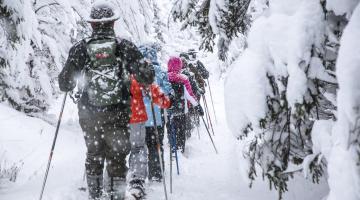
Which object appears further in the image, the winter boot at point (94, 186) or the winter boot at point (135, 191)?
the winter boot at point (135, 191)

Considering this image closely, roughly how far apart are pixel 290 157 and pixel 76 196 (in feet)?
10.8

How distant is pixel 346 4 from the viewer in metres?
2.45

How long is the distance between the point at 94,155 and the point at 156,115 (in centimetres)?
178

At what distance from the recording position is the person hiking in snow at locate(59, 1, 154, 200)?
465 cm

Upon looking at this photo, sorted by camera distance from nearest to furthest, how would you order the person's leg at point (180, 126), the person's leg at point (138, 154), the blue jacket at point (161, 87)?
1. the person's leg at point (138, 154)
2. the blue jacket at point (161, 87)
3. the person's leg at point (180, 126)

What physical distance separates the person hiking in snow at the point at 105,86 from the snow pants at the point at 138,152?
3.49 feet

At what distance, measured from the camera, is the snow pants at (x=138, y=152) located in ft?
19.8

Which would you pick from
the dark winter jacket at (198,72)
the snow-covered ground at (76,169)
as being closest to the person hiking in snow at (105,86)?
the snow-covered ground at (76,169)

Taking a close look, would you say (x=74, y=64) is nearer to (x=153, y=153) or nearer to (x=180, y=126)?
(x=153, y=153)

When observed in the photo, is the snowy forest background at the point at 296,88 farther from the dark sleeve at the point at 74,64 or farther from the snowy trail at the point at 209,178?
the dark sleeve at the point at 74,64

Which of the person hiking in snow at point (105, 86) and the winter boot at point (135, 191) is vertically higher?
the person hiking in snow at point (105, 86)

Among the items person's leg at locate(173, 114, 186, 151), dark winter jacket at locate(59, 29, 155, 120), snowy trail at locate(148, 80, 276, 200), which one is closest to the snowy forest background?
snowy trail at locate(148, 80, 276, 200)

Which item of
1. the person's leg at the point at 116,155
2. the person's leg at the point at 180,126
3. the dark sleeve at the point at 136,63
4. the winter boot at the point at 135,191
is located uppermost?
the dark sleeve at the point at 136,63

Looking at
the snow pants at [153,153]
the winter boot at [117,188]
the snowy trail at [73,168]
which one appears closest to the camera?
the winter boot at [117,188]
